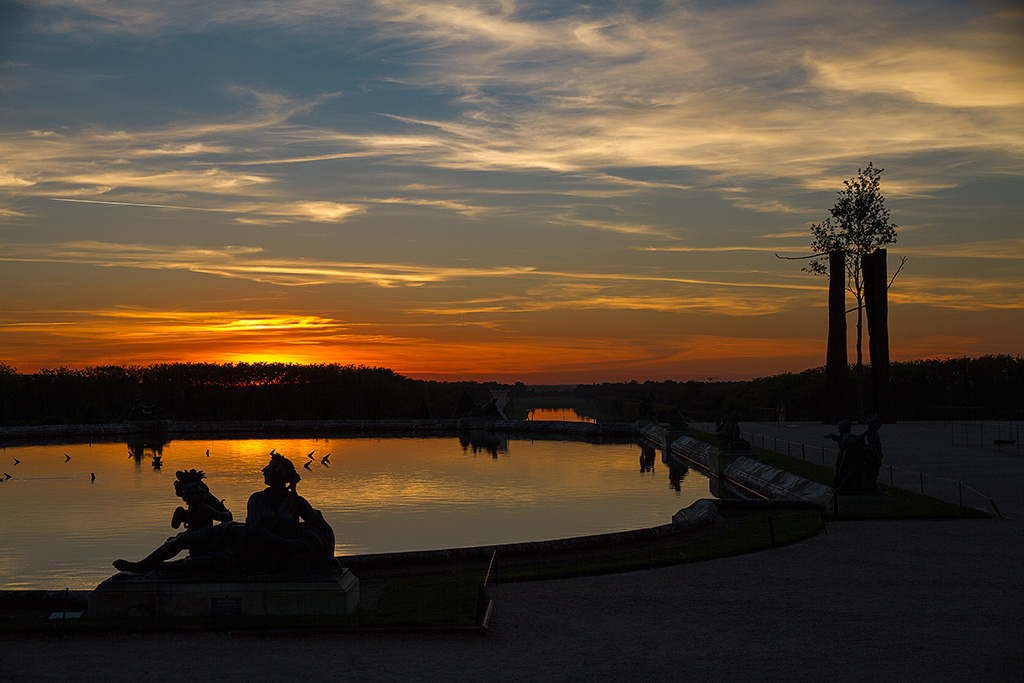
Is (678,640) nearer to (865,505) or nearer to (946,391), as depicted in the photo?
(865,505)

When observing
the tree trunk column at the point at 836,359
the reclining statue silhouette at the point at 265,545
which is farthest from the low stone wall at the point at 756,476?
the tree trunk column at the point at 836,359

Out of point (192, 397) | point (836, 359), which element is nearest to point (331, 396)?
point (192, 397)

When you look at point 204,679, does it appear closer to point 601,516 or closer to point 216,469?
point 601,516

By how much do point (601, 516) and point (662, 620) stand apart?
1127 cm

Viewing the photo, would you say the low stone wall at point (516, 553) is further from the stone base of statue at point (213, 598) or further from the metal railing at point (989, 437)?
the metal railing at point (989, 437)

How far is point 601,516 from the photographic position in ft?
71.9

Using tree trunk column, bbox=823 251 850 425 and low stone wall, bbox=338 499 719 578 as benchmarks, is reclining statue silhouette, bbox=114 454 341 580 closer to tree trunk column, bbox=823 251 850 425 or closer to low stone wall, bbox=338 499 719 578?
low stone wall, bbox=338 499 719 578

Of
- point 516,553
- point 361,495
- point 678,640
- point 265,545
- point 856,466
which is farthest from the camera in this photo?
point 361,495

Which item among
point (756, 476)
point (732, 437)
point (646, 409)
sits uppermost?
point (646, 409)

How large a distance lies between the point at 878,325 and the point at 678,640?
4331cm

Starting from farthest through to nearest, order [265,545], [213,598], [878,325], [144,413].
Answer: [144,413]
[878,325]
[265,545]
[213,598]

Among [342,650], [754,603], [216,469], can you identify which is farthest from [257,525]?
[216,469]

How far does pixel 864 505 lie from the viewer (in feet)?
60.3

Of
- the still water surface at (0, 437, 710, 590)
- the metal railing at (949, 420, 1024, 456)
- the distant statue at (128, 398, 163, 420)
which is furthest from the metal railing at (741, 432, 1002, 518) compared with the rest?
the distant statue at (128, 398, 163, 420)
